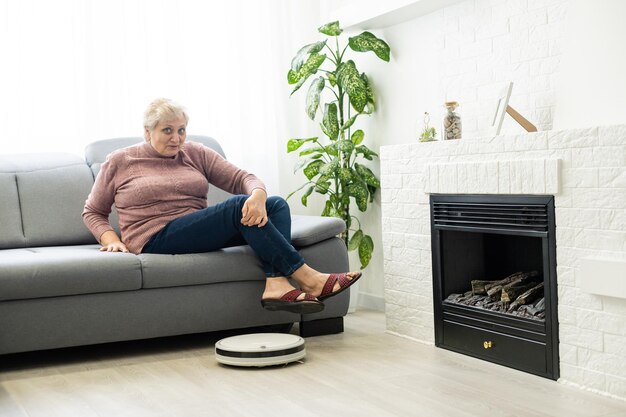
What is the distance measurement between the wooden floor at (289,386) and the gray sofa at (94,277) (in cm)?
15

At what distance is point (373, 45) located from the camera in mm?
4191

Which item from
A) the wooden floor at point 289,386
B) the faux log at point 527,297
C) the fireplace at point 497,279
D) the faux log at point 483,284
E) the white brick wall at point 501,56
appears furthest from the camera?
the faux log at point 483,284

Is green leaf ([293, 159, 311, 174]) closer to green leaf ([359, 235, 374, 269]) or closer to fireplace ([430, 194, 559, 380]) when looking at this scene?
green leaf ([359, 235, 374, 269])

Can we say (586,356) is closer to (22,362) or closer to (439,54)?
(439,54)

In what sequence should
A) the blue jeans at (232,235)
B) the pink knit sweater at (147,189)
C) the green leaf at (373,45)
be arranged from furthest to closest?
the green leaf at (373,45) → the pink knit sweater at (147,189) → the blue jeans at (232,235)

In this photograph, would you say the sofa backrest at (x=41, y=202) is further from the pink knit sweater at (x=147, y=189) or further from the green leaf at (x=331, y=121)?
the green leaf at (x=331, y=121)

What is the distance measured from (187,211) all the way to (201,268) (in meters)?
0.34

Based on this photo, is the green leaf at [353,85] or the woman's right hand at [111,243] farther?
the green leaf at [353,85]

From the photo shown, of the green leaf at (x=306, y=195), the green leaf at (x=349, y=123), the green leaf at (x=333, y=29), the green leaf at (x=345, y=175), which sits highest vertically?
the green leaf at (x=333, y=29)

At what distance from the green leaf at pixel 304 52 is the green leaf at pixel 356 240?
946 millimetres

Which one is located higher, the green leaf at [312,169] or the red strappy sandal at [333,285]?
the green leaf at [312,169]

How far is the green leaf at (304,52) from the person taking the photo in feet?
14.5

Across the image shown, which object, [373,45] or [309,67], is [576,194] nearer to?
[373,45]

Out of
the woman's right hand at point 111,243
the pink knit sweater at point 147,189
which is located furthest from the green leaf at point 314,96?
the woman's right hand at point 111,243
